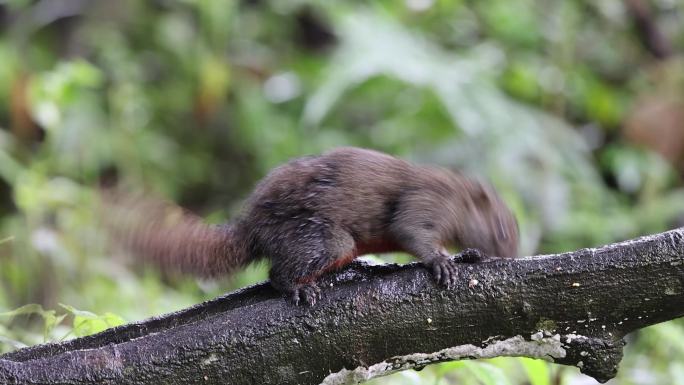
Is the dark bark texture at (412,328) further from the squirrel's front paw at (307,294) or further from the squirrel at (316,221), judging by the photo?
the squirrel at (316,221)

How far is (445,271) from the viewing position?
2.08m

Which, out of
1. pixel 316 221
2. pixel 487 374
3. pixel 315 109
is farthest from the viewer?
pixel 315 109

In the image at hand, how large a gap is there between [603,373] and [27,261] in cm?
312

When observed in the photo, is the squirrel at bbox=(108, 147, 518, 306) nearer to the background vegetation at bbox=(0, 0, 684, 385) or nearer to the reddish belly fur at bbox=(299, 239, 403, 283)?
the reddish belly fur at bbox=(299, 239, 403, 283)

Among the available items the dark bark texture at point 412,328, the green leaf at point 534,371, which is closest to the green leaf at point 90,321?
the dark bark texture at point 412,328

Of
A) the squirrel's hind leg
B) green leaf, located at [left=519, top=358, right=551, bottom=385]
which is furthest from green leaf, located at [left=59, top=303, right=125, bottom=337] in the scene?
green leaf, located at [left=519, top=358, right=551, bottom=385]

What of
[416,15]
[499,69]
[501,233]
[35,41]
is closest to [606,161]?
[499,69]

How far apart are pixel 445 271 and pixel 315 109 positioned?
13.2 feet

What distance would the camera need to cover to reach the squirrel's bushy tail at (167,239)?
249 cm

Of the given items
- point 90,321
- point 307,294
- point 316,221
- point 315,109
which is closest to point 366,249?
point 316,221

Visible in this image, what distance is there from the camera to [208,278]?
2.55 m

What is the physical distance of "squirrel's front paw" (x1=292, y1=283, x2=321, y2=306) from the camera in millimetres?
2092

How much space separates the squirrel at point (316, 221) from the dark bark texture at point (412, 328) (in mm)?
278

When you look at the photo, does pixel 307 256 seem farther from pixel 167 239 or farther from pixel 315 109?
pixel 315 109
